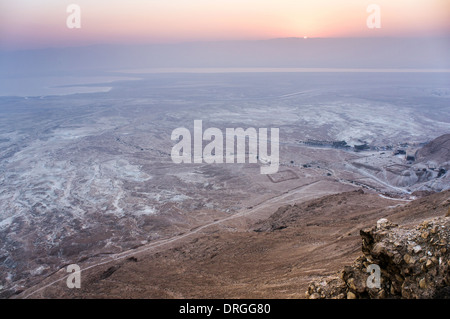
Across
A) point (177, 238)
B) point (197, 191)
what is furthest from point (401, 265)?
point (197, 191)

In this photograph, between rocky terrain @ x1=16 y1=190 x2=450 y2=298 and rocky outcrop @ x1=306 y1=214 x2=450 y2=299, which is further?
rocky terrain @ x1=16 y1=190 x2=450 y2=298

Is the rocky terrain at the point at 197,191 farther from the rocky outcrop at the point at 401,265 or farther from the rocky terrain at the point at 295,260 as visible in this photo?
the rocky outcrop at the point at 401,265

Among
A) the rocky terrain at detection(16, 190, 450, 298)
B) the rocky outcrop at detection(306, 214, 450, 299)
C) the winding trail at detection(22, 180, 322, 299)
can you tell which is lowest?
the winding trail at detection(22, 180, 322, 299)

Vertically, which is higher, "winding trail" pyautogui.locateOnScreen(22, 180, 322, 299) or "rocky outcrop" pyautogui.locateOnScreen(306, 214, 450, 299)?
"rocky outcrop" pyautogui.locateOnScreen(306, 214, 450, 299)

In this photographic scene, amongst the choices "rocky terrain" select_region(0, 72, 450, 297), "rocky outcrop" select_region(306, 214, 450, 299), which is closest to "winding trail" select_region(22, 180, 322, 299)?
"rocky terrain" select_region(0, 72, 450, 297)

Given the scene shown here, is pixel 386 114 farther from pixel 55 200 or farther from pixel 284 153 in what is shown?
pixel 55 200

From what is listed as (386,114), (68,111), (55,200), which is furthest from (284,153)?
(68,111)

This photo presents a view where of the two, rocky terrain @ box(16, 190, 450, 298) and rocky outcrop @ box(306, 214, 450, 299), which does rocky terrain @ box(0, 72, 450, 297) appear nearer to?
rocky terrain @ box(16, 190, 450, 298)
